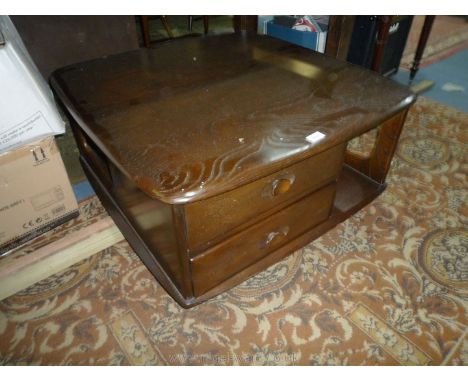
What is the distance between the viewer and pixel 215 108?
0.89 meters

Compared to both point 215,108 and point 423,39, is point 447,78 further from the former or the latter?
point 215,108

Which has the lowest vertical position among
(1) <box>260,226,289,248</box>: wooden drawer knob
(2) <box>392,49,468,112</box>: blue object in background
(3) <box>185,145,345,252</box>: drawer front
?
(2) <box>392,49,468,112</box>: blue object in background

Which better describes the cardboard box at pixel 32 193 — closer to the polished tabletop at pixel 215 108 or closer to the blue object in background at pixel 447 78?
the polished tabletop at pixel 215 108

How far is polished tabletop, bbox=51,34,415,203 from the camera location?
711mm

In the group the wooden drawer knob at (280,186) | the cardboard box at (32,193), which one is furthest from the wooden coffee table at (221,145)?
the cardboard box at (32,193)

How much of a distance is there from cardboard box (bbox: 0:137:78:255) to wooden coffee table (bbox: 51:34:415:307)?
0.40 ft

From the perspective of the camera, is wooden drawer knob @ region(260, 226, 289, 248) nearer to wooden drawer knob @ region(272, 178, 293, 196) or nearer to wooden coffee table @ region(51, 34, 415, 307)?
wooden coffee table @ region(51, 34, 415, 307)

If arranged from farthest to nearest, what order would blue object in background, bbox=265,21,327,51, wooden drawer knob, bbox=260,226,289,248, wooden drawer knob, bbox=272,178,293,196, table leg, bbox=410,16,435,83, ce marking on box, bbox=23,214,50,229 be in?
table leg, bbox=410,16,435,83
blue object in background, bbox=265,21,327,51
ce marking on box, bbox=23,214,50,229
wooden drawer knob, bbox=260,226,289,248
wooden drawer knob, bbox=272,178,293,196

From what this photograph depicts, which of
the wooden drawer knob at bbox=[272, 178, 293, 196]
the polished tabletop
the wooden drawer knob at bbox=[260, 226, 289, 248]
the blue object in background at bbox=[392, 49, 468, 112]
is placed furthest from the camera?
the blue object in background at bbox=[392, 49, 468, 112]

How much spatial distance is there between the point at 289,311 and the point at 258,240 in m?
0.24

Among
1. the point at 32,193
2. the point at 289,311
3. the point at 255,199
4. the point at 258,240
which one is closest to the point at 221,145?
the point at 255,199

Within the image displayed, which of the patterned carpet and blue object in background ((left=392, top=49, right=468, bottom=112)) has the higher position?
blue object in background ((left=392, top=49, right=468, bottom=112))

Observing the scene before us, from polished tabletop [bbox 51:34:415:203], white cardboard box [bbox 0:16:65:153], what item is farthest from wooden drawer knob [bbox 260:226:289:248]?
white cardboard box [bbox 0:16:65:153]

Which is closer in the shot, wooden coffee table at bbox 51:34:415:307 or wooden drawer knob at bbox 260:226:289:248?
wooden coffee table at bbox 51:34:415:307
